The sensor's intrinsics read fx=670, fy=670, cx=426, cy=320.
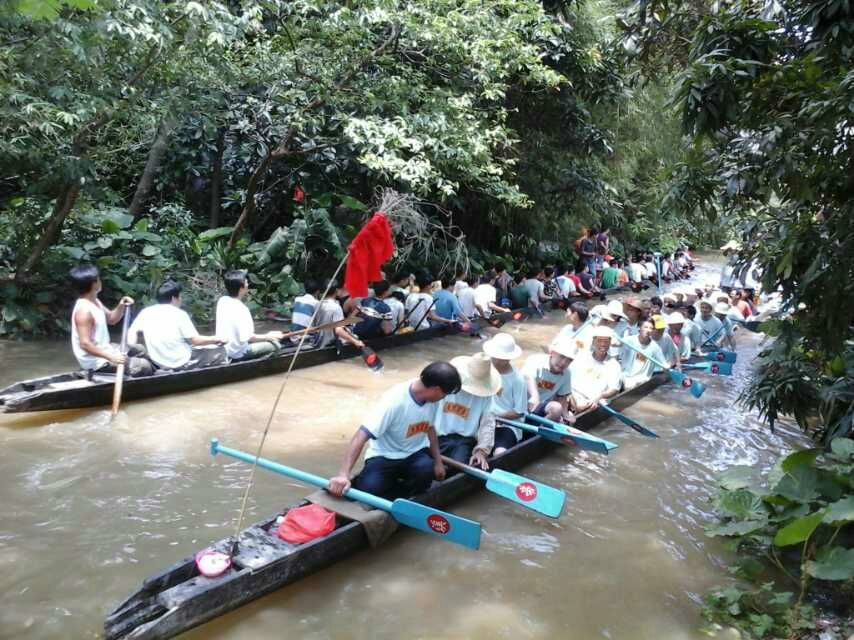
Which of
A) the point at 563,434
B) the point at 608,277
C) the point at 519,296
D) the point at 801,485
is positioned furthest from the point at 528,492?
the point at 608,277

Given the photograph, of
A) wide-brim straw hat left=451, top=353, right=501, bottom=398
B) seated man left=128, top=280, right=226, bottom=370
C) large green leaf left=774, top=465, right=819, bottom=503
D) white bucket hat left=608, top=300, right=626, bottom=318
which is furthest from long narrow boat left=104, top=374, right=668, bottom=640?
white bucket hat left=608, top=300, right=626, bottom=318

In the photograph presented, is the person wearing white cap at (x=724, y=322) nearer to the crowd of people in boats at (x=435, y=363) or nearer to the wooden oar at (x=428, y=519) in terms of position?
the crowd of people in boats at (x=435, y=363)

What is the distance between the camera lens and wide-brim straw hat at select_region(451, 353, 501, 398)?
5012mm

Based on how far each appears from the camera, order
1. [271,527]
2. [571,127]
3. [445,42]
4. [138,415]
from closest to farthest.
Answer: [271,527]
[138,415]
[445,42]
[571,127]

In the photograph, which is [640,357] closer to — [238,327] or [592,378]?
[592,378]

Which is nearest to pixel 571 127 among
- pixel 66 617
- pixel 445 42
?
pixel 445 42

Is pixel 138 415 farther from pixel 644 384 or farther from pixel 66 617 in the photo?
Result: pixel 644 384

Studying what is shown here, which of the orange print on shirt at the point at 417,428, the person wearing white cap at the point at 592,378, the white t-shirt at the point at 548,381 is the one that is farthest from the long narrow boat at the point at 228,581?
the person wearing white cap at the point at 592,378

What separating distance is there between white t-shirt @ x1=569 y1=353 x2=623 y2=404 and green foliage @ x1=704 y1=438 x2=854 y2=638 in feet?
7.12

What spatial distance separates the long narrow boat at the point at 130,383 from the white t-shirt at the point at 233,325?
23 cm

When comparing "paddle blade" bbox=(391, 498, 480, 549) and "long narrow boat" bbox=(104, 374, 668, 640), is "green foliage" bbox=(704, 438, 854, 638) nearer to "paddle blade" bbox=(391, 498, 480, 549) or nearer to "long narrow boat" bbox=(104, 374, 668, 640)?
"paddle blade" bbox=(391, 498, 480, 549)

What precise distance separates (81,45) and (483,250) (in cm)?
1149

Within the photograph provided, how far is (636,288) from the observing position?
2006cm

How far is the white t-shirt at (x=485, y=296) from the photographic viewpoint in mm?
12709
